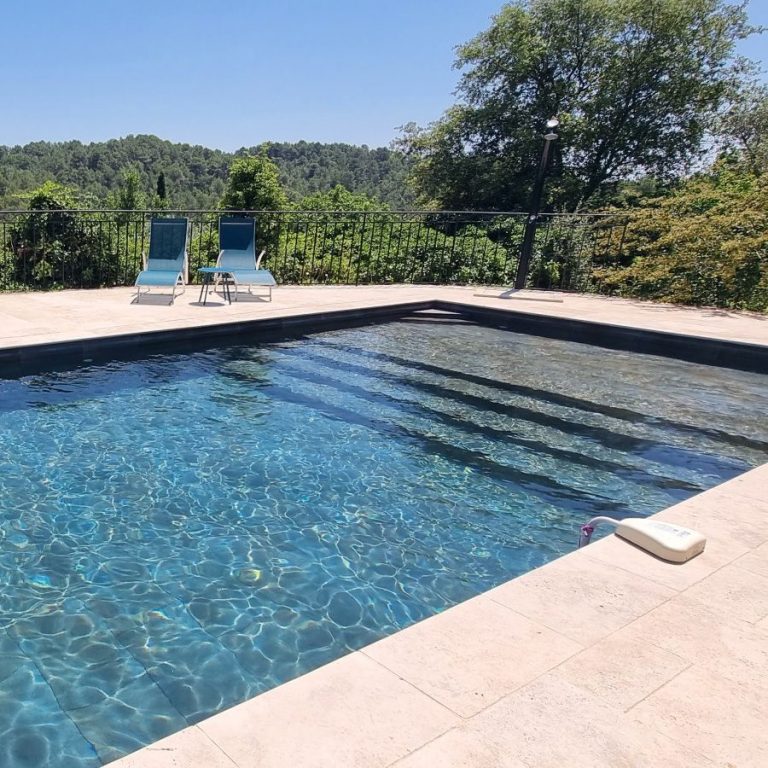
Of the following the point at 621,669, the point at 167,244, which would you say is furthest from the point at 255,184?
the point at 621,669

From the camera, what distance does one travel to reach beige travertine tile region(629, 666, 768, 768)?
1.46 m

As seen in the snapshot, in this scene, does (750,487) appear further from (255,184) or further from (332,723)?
(255,184)

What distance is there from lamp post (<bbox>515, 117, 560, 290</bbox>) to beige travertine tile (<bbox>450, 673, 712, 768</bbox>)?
869 centimetres

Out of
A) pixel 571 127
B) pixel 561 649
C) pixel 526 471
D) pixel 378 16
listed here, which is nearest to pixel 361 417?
pixel 526 471

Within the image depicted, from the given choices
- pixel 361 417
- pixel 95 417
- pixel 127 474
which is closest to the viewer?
pixel 127 474

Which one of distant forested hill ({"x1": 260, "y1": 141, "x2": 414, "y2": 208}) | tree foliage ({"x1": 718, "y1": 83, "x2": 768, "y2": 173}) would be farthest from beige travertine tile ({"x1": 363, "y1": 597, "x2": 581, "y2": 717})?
distant forested hill ({"x1": 260, "y1": 141, "x2": 414, "y2": 208})

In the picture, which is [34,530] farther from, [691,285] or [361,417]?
[691,285]

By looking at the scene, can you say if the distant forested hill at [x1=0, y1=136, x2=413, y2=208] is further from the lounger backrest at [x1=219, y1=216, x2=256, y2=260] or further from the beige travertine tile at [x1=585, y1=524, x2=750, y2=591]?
the beige travertine tile at [x1=585, y1=524, x2=750, y2=591]

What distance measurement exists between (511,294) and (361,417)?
19.4 ft

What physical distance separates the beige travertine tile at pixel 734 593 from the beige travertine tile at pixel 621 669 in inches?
15.5

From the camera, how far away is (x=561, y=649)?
179cm

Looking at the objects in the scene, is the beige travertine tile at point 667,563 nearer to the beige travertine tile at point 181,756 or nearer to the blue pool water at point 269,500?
the blue pool water at point 269,500

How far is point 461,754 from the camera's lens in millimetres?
1390

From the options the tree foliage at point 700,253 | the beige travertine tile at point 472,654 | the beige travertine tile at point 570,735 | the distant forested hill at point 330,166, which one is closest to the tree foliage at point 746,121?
the tree foliage at point 700,253
